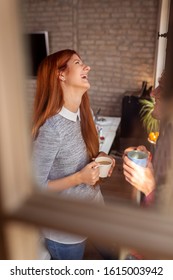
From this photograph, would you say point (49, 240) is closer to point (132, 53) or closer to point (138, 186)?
point (138, 186)

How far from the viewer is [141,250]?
0.28 m

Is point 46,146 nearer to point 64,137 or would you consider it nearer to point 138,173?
point 64,137

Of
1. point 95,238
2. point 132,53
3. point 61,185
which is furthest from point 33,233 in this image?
point 132,53

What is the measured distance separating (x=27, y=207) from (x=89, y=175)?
670 millimetres

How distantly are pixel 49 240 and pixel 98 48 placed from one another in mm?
3291

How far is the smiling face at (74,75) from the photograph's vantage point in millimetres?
1043

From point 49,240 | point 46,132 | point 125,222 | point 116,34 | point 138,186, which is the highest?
point 116,34

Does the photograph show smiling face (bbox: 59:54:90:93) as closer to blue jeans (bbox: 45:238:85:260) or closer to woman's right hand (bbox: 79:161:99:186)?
woman's right hand (bbox: 79:161:99:186)

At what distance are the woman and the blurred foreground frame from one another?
58 cm

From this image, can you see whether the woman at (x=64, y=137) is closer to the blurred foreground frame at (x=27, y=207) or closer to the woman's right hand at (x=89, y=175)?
the woman's right hand at (x=89, y=175)

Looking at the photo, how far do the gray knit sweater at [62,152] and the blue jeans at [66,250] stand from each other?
0.08ft

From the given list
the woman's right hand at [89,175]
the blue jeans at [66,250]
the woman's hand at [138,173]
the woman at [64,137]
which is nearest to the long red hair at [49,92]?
the woman at [64,137]

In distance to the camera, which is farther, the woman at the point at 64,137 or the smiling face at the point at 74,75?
the smiling face at the point at 74,75

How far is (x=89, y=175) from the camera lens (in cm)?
98
